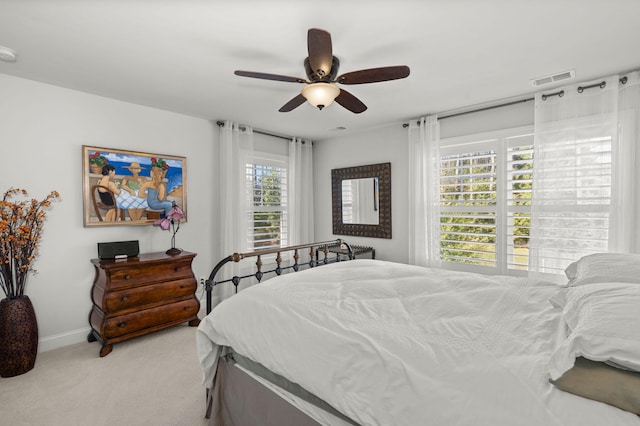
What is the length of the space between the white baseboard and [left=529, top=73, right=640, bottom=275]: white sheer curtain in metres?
4.67

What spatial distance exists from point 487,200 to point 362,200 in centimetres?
175

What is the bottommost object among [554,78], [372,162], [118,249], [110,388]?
[110,388]

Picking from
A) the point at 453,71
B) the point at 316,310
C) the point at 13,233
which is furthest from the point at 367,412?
the point at 13,233

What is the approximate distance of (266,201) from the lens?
4.70 meters

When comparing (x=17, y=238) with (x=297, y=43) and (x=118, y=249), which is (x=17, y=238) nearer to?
(x=118, y=249)

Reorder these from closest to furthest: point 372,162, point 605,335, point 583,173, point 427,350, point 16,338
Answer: point 605,335, point 427,350, point 16,338, point 583,173, point 372,162

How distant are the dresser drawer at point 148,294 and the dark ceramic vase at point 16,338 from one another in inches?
21.3

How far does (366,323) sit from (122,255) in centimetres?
286

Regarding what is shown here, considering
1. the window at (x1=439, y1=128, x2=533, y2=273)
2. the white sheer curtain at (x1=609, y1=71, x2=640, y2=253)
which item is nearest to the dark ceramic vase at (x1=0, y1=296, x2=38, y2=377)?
the window at (x1=439, y1=128, x2=533, y2=273)

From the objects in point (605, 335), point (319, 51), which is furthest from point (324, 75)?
point (605, 335)

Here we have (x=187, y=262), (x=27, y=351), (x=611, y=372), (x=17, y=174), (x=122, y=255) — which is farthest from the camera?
(x=187, y=262)

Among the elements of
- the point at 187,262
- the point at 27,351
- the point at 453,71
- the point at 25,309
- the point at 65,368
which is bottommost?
the point at 65,368

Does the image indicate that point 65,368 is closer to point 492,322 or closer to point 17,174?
point 17,174

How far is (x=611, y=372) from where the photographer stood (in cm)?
85
